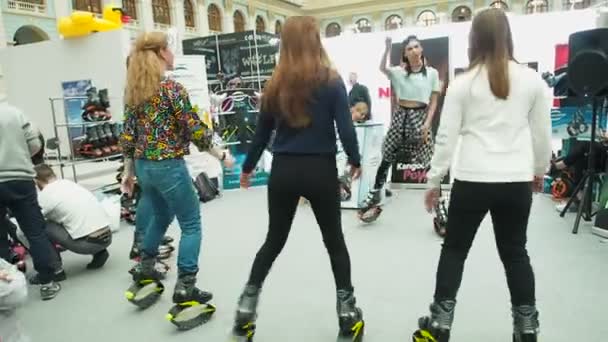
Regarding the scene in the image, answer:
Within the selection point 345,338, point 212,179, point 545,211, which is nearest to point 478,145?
point 345,338

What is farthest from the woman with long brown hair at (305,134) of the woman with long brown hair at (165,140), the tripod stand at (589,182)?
the tripod stand at (589,182)

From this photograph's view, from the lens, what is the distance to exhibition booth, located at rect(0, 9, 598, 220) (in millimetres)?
5770

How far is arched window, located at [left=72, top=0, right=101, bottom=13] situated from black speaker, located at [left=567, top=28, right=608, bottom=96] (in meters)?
19.7

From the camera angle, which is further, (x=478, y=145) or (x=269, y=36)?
(x=269, y=36)

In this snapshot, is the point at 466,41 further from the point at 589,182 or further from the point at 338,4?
the point at 338,4

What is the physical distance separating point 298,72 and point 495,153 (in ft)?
2.75

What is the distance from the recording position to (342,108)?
6.65 ft

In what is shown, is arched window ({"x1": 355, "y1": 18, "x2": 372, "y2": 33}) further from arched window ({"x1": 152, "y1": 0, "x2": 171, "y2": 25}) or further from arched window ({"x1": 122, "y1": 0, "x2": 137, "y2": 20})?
arched window ({"x1": 122, "y1": 0, "x2": 137, "y2": 20})

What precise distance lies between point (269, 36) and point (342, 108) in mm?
7674

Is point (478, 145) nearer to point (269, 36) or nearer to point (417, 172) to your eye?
point (417, 172)

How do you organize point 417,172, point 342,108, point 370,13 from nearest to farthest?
point 342,108 → point 417,172 → point 370,13

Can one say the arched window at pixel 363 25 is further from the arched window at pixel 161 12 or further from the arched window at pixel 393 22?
the arched window at pixel 161 12

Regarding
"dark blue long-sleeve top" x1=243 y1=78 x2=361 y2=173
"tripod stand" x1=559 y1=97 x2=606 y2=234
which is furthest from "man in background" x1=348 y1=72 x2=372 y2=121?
"dark blue long-sleeve top" x1=243 y1=78 x2=361 y2=173

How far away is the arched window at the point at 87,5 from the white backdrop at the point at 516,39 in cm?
1621
